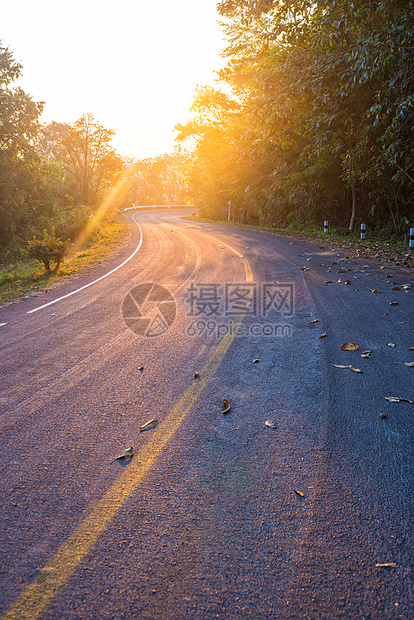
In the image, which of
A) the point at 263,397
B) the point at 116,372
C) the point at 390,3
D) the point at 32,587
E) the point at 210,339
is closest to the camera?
the point at 32,587

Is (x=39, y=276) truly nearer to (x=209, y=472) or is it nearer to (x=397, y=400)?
(x=209, y=472)

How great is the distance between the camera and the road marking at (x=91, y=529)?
1868 millimetres

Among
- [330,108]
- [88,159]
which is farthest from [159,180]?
[330,108]

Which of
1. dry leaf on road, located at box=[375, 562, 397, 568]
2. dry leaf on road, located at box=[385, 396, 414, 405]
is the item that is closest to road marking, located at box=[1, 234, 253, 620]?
dry leaf on road, located at box=[375, 562, 397, 568]

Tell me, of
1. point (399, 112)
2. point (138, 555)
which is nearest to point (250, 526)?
point (138, 555)

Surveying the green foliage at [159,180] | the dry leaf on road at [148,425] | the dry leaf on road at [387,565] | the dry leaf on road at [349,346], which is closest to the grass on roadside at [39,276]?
the dry leaf on road at [148,425]

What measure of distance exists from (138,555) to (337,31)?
1361cm

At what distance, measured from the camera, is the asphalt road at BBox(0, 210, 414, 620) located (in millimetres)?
1904

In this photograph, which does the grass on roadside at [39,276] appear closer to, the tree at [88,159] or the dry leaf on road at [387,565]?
the dry leaf on road at [387,565]

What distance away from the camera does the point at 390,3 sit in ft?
32.0

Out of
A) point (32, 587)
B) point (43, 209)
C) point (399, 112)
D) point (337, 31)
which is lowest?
point (32, 587)

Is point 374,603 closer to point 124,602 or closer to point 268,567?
point 268,567

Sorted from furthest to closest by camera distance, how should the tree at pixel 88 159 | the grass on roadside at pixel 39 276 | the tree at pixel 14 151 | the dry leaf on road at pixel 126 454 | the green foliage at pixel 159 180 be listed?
the green foliage at pixel 159 180, the tree at pixel 88 159, the tree at pixel 14 151, the grass on roadside at pixel 39 276, the dry leaf on road at pixel 126 454

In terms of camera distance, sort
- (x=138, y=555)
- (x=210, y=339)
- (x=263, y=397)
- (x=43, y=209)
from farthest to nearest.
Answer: (x=43, y=209) → (x=210, y=339) → (x=263, y=397) → (x=138, y=555)
